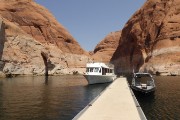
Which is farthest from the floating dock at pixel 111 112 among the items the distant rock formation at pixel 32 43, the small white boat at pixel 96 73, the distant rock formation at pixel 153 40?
the distant rock formation at pixel 153 40

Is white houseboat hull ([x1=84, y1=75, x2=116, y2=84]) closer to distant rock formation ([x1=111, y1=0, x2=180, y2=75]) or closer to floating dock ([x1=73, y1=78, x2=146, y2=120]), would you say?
floating dock ([x1=73, y1=78, x2=146, y2=120])

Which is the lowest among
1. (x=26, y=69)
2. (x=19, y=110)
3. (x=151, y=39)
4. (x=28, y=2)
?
(x=19, y=110)

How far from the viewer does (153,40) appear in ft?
470

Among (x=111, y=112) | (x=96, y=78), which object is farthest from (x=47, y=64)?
(x=111, y=112)

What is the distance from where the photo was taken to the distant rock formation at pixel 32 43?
92.1 meters

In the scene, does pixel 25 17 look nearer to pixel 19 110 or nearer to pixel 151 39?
pixel 151 39

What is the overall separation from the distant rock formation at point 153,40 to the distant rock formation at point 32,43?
107 ft

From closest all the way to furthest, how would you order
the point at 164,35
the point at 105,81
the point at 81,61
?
the point at 105,81 < the point at 164,35 < the point at 81,61

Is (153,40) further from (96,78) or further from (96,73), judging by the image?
(96,78)

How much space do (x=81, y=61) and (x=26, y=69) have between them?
4896 centimetres

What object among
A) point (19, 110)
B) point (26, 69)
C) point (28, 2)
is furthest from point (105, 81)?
point (28, 2)

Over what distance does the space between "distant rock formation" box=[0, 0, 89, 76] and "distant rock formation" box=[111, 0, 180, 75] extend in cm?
3267

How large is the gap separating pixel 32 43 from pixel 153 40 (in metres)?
67.6

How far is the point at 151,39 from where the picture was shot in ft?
475
